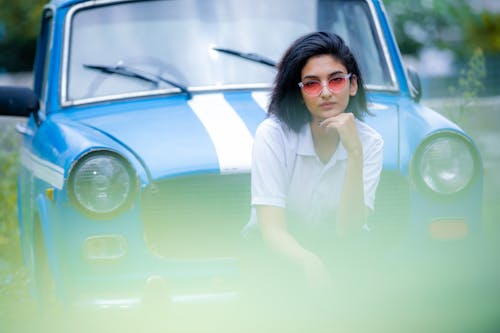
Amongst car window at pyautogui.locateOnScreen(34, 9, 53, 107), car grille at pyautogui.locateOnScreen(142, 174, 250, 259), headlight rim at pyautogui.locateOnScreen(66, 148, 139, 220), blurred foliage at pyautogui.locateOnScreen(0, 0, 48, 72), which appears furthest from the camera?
blurred foliage at pyautogui.locateOnScreen(0, 0, 48, 72)

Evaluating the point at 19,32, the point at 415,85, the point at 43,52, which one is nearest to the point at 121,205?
the point at 415,85

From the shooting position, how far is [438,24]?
24.9m

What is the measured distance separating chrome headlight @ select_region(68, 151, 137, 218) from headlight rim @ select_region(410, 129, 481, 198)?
42.1 inches

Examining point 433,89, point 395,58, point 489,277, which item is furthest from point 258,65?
point 433,89

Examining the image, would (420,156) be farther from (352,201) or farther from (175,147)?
(175,147)

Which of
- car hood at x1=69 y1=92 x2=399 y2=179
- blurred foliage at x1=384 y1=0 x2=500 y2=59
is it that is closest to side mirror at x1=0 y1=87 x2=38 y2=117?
car hood at x1=69 y1=92 x2=399 y2=179

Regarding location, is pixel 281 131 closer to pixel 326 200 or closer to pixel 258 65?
pixel 326 200

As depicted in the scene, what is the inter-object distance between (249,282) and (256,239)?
161 mm

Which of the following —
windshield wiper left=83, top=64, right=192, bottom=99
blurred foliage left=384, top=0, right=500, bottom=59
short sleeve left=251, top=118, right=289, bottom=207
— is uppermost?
windshield wiper left=83, top=64, right=192, bottom=99

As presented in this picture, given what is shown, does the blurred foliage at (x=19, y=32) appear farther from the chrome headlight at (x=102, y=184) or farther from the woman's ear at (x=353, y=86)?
the woman's ear at (x=353, y=86)

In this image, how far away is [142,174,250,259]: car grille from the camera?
402 cm

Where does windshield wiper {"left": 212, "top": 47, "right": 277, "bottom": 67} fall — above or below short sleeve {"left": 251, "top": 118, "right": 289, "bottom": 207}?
above

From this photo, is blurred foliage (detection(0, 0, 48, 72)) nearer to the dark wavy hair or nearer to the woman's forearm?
the dark wavy hair

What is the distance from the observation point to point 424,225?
411 centimetres
